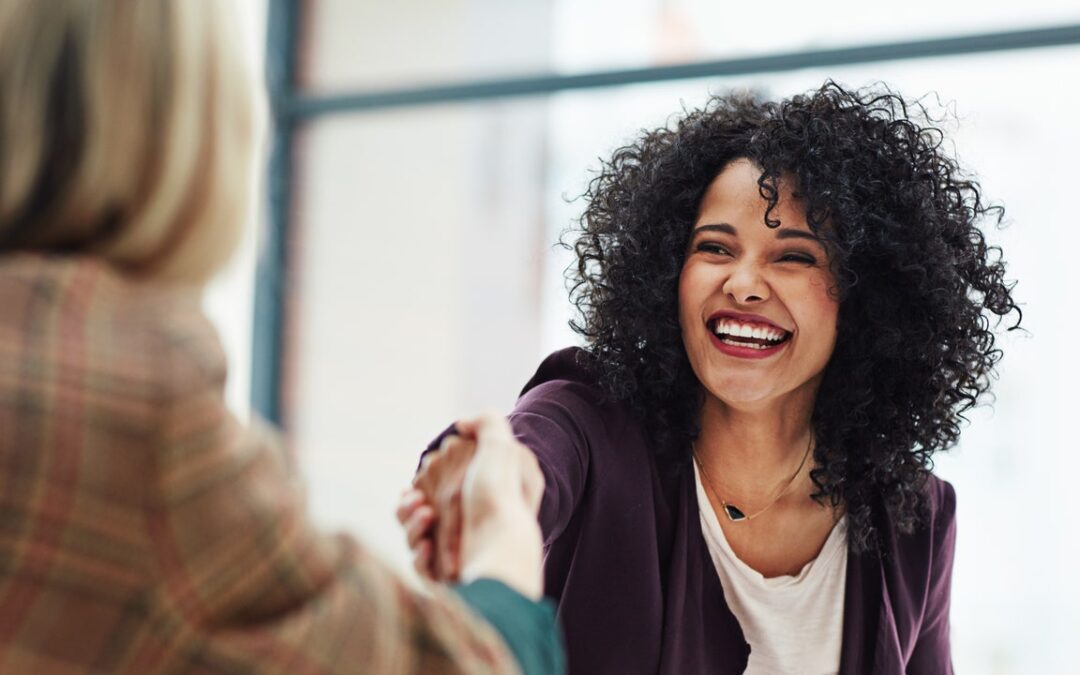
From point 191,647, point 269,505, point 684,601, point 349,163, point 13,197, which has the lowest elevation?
point 684,601

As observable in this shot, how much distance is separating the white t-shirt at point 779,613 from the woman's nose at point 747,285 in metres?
0.26

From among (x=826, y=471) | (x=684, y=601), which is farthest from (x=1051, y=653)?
(x=684, y=601)

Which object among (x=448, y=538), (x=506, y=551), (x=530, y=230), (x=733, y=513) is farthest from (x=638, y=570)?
(x=530, y=230)

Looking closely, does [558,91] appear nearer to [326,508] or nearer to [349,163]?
[349,163]

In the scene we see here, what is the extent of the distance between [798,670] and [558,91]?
2.38 metres

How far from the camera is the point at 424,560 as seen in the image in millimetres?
1266

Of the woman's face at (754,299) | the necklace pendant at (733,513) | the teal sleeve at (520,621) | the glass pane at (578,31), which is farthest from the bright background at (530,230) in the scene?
the teal sleeve at (520,621)

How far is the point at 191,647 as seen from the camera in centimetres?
86

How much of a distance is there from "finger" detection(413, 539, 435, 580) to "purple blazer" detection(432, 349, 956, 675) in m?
0.26

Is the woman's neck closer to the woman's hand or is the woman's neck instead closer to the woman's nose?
the woman's nose

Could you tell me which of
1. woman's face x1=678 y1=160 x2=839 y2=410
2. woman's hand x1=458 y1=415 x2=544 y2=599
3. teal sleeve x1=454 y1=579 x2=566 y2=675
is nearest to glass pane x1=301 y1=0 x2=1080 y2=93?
woman's face x1=678 y1=160 x2=839 y2=410

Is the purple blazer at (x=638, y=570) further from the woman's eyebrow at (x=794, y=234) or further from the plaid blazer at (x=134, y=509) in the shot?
the plaid blazer at (x=134, y=509)

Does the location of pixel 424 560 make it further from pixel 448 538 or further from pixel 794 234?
pixel 794 234

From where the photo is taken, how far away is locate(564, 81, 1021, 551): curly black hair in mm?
1717
